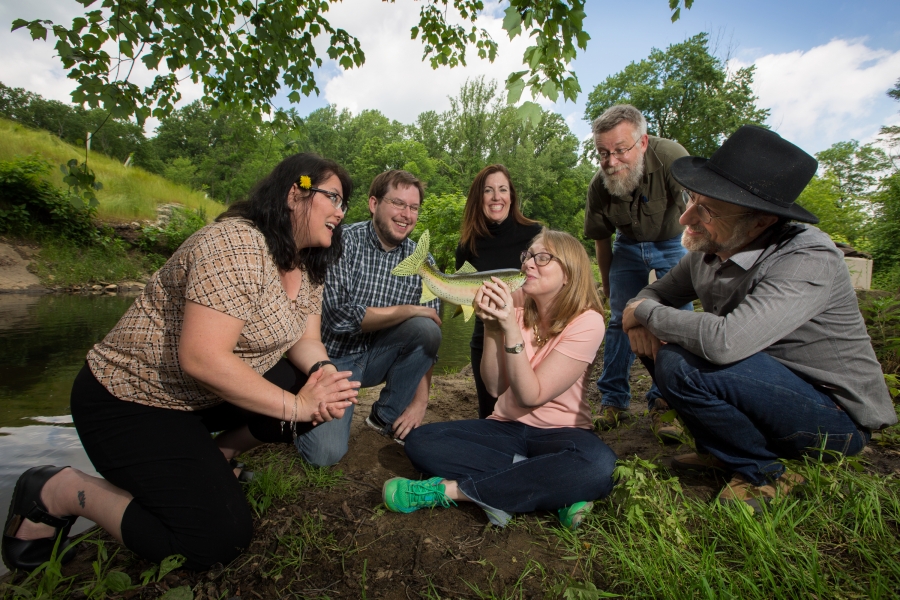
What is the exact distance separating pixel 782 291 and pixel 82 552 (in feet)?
12.4

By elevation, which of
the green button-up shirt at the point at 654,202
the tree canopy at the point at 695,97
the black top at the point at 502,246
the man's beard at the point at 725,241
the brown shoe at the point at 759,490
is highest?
the tree canopy at the point at 695,97

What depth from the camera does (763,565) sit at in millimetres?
1749

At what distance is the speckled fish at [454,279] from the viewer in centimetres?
276

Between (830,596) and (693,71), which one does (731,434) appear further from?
(693,71)

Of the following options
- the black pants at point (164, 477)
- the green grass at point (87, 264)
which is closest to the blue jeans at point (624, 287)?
the black pants at point (164, 477)

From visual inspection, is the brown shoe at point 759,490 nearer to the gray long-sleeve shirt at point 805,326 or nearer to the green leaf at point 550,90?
the gray long-sleeve shirt at point 805,326

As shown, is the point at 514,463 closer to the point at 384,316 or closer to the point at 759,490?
the point at 759,490

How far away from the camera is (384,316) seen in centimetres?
365

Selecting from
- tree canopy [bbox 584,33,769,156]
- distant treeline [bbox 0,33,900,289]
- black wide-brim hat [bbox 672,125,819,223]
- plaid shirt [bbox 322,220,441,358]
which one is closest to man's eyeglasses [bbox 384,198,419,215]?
plaid shirt [bbox 322,220,441,358]

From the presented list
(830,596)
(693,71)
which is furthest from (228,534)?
(693,71)

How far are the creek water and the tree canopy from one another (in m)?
28.9

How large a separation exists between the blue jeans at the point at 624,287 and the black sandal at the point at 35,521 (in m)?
3.75

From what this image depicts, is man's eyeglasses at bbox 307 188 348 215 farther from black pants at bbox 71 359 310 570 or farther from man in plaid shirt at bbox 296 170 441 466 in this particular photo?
black pants at bbox 71 359 310 570

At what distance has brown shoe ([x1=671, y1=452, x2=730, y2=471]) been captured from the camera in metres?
2.71
